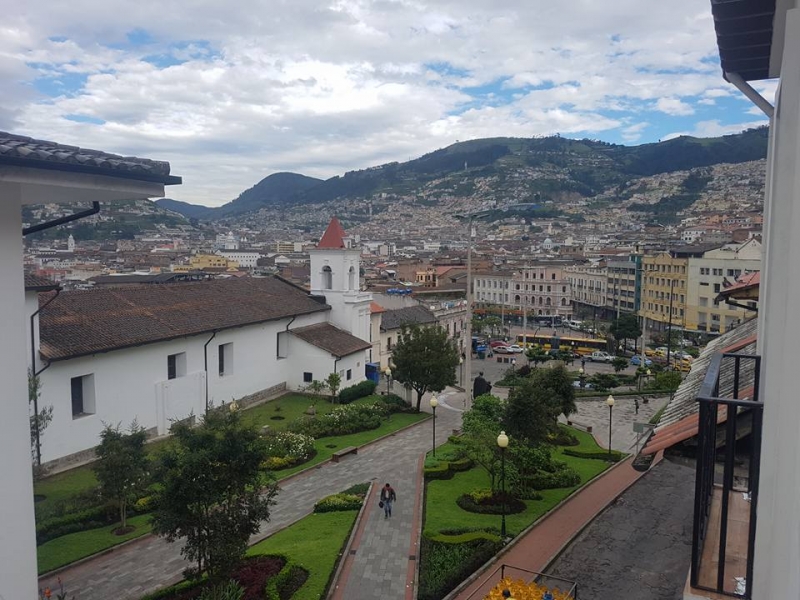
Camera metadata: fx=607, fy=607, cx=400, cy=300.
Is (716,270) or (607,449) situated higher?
(716,270)

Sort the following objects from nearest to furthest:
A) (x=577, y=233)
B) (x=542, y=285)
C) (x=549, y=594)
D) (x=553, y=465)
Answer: (x=549, y=594) < (x=553, y=465) < (x=542, y=285) < (x=577, y=233)

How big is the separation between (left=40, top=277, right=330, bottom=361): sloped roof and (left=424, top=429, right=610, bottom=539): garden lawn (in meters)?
11.4

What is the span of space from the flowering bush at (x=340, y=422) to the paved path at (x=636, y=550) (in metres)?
10.3

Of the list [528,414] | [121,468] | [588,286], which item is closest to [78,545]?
[121,468]

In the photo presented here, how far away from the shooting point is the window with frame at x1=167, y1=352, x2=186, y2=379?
23.0 metres

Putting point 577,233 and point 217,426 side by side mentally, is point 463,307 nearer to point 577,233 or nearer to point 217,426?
point 217,426

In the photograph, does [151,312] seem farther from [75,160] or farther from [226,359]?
[75,160]

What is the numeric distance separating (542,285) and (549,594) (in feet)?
250

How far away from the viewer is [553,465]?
61.8ft

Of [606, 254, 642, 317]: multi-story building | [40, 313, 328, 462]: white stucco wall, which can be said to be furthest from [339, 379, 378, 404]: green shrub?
[606, 254, 642, 317]: multi-story building

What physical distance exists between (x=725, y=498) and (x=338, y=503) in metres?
13.0

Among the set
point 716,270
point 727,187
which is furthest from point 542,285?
point 727,187

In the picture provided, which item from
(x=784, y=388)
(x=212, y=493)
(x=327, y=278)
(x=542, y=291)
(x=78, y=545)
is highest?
(x=784, y=388)

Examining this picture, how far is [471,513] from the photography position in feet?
50.5
